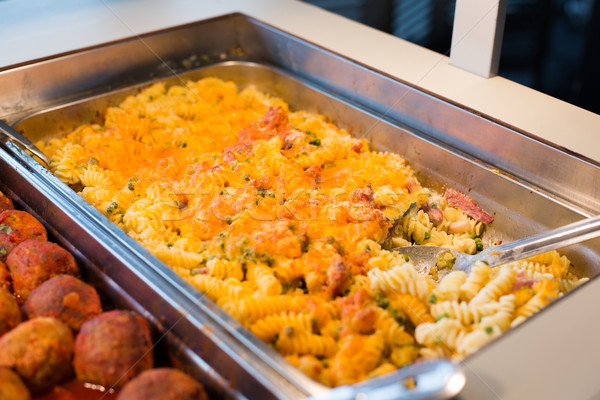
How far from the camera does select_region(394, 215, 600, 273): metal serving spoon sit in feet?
7.93

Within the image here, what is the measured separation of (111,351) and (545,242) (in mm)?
1784

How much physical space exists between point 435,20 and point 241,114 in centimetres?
473

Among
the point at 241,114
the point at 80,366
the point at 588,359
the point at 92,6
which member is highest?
the point at 92,6

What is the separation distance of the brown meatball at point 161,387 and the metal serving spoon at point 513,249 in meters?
1.30

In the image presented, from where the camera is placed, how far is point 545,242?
2482 mm

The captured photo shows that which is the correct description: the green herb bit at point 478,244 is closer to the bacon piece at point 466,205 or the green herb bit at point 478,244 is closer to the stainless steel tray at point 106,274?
the bacon piece at point 466,205

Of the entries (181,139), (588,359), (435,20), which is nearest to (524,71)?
(435,20)

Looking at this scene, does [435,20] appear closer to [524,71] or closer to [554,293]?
[524,71]

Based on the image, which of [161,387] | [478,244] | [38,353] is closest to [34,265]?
[38,353]

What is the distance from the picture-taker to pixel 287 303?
2.30 metres

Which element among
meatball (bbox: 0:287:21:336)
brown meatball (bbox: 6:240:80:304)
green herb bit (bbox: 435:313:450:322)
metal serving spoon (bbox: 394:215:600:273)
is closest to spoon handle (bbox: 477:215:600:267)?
metal serving spoon (bbox: 394:215:600:273)

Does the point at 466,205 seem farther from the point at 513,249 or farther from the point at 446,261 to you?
the point at 513,249

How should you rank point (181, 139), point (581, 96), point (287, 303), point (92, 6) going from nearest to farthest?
point (287, 303), point (181, 139), point (92, 6), point (581, 96)

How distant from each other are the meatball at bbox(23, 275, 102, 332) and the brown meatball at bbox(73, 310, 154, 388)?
14 centimetres
